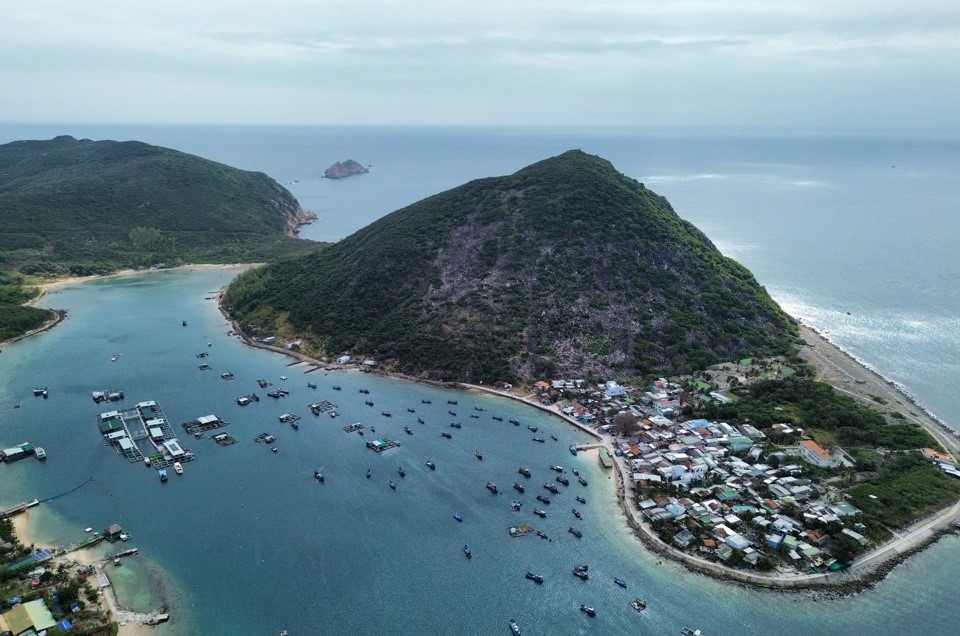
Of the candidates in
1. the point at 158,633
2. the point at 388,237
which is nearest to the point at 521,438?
the point at 158,633

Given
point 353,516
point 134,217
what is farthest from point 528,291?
point 134,217

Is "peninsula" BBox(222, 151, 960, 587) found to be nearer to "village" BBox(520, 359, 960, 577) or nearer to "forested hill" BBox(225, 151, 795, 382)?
"village" BBox(520, 359, 960, 577)

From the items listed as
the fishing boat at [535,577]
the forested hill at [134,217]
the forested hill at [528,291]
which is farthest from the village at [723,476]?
the forested hill at [134,217]

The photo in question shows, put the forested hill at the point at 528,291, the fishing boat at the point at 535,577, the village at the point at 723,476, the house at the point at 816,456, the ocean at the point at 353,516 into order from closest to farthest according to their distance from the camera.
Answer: the ocean at the point at 353,516, the fishing boat at the point at 535,577, the village at the point at 723,476, the house at the point at 816,456, the forested hill at the point at 528,291

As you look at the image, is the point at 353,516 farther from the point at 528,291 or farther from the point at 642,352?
the point at 528,291

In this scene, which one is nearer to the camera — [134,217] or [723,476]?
[723,476]

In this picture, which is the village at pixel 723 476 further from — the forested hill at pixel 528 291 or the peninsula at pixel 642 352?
the forested hill at pixel 528 291

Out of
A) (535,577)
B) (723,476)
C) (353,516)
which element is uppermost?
(723,476)
